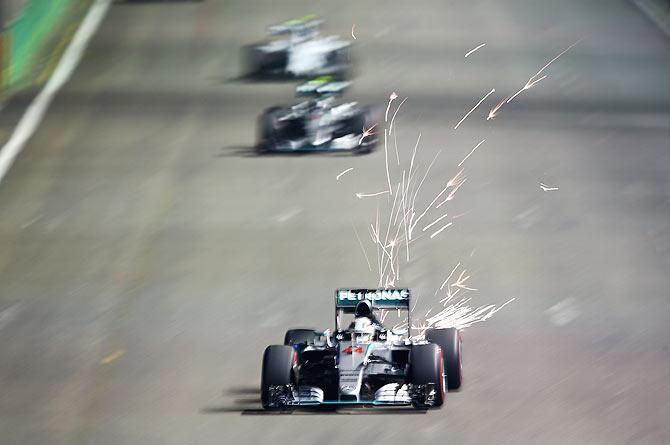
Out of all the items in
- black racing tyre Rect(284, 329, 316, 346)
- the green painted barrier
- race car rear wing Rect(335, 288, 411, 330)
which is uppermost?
race car rear wing Rect(335, 288, 411, 330)

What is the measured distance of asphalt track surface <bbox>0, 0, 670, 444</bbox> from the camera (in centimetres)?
1919

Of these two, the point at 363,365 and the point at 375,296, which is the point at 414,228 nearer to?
the point at 375,296

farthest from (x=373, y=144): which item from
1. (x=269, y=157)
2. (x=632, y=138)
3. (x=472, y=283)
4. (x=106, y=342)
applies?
(x=106, y=342)

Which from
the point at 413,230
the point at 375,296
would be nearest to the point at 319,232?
the point at 413,230

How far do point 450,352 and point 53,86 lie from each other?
19023mm

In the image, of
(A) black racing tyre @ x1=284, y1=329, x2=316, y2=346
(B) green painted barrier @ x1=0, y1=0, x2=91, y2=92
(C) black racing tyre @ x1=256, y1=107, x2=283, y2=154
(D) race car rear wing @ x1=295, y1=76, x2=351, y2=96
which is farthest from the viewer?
(B) green painted barrier @ x1=0, y1=0, x2=91, y2=92

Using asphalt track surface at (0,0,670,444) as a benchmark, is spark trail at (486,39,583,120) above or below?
below

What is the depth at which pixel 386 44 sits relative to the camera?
128 ft

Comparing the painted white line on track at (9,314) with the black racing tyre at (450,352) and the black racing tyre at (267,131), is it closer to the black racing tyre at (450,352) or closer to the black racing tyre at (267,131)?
the black racing tyre at (450,352)

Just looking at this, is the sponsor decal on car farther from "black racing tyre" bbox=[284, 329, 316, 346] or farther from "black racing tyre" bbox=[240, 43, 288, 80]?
"black racing tyre" bbox=[240, 43, 288, 80]

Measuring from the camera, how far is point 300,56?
3628 cm

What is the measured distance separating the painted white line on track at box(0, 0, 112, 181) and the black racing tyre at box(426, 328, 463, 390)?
44.2ft

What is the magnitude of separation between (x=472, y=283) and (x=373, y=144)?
7.36 m

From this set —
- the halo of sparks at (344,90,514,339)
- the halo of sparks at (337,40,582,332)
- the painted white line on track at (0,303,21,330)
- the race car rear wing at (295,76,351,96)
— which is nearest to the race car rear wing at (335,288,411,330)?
the halo of sparks at (337,40,582,332)
